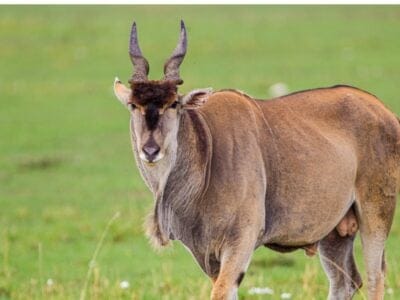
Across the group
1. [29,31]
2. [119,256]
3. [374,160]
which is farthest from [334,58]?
[374,160]

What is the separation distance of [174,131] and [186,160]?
1.13 feet

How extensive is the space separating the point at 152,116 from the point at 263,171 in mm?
1086

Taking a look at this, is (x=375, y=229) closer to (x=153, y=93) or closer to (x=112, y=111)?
(x=153, y=93)

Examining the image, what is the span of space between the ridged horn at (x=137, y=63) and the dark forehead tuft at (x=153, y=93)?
13cm

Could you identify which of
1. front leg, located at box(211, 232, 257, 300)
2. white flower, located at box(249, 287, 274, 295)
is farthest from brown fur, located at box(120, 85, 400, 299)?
white flower, located at box(249, 287, 274, 295)

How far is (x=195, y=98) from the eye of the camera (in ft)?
Answer: 25.6

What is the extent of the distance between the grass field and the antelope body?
1.27 meters

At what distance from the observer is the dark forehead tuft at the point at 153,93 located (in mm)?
7555

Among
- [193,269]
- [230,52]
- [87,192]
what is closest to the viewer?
[193,269]

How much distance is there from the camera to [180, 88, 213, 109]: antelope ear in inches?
306

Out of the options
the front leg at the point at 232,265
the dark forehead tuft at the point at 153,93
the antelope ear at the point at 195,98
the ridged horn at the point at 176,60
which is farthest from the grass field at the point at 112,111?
the dark forehead tuft at the point at 153,93

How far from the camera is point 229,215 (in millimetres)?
7973

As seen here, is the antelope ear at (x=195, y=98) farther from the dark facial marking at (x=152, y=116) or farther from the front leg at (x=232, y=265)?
the front leg at (x=232, y=265)

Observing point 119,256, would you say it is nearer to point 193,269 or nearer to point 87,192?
point 193,269
